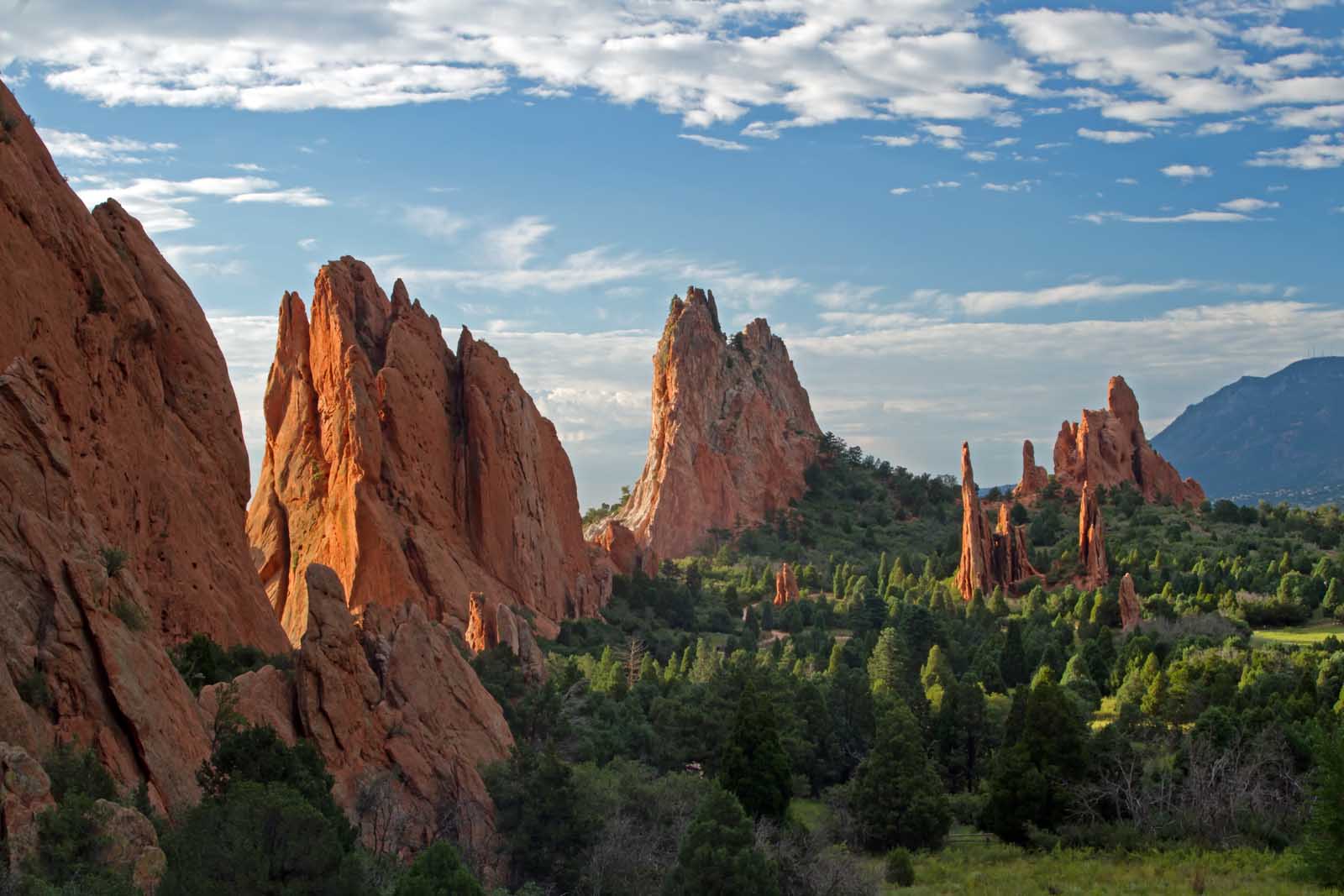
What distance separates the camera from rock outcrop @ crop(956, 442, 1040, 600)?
321ft

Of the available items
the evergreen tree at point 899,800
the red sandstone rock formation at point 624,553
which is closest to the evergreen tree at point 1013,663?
the evergreen tree at point 899,800

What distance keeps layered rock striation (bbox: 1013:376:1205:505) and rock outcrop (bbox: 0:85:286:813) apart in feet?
306

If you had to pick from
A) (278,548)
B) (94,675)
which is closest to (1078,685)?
(278,548)

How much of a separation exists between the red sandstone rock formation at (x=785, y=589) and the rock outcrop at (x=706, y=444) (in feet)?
101

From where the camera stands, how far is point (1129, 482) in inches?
4791

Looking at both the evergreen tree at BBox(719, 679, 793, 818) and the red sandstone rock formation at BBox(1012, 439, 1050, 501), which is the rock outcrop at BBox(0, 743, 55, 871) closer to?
the evergreen tree at BBox(719, 679, 793, 818)

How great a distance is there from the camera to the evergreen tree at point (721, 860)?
30172 millimetres

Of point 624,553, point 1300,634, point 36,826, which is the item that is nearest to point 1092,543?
point 1300,634

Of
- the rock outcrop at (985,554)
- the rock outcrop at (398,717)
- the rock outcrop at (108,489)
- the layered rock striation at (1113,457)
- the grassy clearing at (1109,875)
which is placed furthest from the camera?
the layered rock striation at (1113,457)

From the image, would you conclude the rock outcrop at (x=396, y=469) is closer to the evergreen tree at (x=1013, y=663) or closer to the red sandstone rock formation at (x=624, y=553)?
the red sandstone rock formation at (x=624, y=553)

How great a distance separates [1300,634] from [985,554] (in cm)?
2644

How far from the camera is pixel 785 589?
343 feet

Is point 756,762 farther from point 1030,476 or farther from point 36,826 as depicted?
point 1030,476

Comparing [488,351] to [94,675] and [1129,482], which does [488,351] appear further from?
[1129,482]
